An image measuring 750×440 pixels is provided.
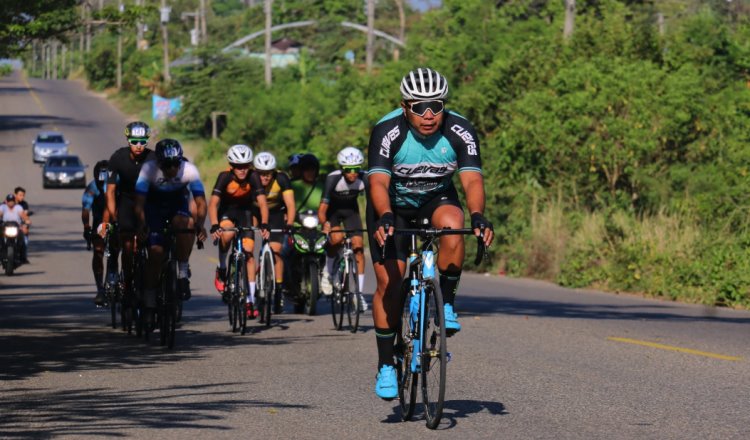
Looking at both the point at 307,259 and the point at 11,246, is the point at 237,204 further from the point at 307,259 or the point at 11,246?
the point at 11,246

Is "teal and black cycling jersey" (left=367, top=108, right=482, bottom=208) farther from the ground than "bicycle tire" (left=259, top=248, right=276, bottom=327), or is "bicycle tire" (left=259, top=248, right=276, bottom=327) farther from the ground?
"teal and black cycling jersey" (left=367, top=108, right=482, bottom=208)

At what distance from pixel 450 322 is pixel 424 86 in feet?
4.61

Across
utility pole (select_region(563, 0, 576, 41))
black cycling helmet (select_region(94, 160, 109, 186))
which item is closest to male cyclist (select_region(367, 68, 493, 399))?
black cycling helmet (select_region(94, 160, 109, 186))

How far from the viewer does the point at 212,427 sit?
8.39 meters

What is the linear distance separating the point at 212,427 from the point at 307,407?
97cm

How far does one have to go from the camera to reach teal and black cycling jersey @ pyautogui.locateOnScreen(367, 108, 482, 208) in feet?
27.1

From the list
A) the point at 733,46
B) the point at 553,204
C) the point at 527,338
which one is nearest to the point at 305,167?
the point at 527,338

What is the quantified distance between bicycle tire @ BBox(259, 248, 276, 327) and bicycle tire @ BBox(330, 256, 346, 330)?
704 millimetres

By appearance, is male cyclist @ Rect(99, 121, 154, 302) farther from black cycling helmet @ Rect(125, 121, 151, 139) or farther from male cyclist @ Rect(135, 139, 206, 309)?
male cyclist @ Rect(135, 139, 206, 309)

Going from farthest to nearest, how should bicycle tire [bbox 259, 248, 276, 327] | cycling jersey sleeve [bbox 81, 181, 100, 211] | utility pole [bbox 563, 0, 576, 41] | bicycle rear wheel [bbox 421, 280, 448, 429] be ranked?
1. utility pole [bbox 563, 0, 576, 41]
2. cycling jersey sleeve [bbox 81, 181, 100, 211]
3. bicycle tire [bbox 259, 248, 276, 327]
4. bicycle rear wheel [bbox 421, 280, 448, 429]

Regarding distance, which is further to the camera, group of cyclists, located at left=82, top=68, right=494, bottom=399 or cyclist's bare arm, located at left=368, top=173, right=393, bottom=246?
group of cyclists, located at left=82, top=68, right=494, bottom=399

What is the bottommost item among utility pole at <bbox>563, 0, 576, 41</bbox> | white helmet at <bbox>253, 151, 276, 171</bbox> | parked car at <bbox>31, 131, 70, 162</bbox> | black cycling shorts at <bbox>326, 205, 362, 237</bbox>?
black cycling shorts at <bbox>326, 205, 362, 237</bbox>

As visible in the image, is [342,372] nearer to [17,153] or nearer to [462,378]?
[462,378]

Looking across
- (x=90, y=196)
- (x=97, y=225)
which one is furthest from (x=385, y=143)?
(x=90, y=196)
